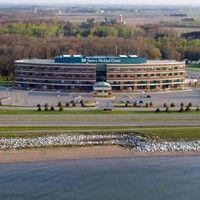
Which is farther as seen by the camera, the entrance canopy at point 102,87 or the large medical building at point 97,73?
the large medical building at point 97,73

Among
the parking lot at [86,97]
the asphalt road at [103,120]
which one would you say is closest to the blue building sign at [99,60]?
the parking lot at [86,97]

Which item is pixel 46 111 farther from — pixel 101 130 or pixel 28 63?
pixel 28 63

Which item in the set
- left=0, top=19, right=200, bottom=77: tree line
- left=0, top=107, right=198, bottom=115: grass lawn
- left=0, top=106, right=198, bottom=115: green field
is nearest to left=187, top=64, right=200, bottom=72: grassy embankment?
left=0, top=19, right=200, bottom=77: tree line

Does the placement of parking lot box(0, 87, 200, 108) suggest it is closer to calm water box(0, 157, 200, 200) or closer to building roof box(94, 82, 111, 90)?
building roof box(94, 82, 111, 90)

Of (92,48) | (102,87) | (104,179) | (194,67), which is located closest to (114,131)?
(104,179)

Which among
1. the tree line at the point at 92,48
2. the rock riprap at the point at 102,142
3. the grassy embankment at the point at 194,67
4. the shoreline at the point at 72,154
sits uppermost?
the tree line at the point at 92,48

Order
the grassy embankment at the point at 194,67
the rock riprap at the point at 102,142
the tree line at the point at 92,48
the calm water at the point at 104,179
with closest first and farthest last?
the calm water at the point at 104,179, the rock riprap at the point at 102,142, the tree line at the point at 92,48, the grassy embankment at the point at 194,67

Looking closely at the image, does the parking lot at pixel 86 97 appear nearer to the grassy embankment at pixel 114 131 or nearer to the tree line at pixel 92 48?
the grassy embankment at pixel 114 131
